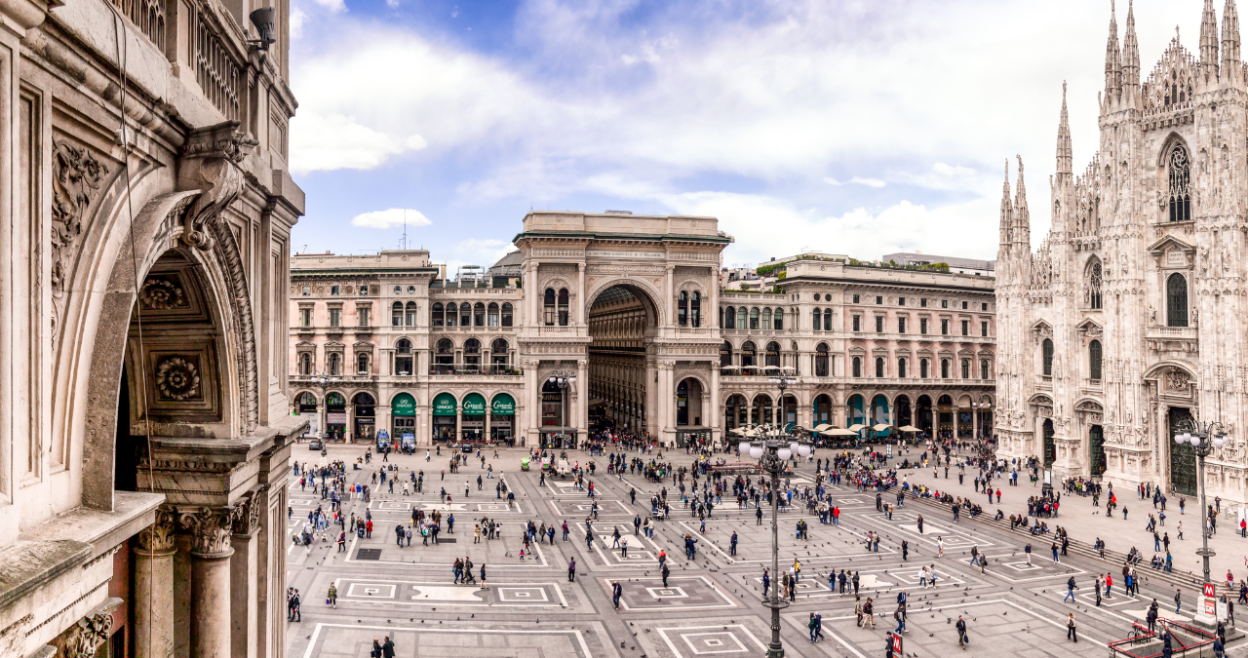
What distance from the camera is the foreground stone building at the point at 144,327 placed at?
14.2ft

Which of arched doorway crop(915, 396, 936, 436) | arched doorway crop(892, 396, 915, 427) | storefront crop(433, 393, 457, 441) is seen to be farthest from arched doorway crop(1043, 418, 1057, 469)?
storefront crop(433, 393, 457, 441)

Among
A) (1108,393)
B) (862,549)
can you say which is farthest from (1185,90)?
(862,549)

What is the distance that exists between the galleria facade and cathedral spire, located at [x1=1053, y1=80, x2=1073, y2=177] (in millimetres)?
19326

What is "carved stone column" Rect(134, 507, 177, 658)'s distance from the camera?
8.12 metres

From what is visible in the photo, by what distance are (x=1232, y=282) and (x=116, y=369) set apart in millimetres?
48821

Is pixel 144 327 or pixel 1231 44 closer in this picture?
pixel 144 327

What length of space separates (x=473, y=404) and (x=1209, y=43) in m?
51.5

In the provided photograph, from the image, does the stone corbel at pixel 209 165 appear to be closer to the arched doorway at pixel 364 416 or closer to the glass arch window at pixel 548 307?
the glass arch window at pixel 548 307

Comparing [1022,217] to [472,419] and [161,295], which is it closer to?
[472,419]

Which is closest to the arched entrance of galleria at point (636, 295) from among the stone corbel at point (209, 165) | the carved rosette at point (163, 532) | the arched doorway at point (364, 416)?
the arched doorway at point (364, 416)

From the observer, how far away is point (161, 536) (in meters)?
8.50

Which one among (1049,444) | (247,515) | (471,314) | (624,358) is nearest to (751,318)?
(624,358)

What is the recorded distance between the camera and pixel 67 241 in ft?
16.2

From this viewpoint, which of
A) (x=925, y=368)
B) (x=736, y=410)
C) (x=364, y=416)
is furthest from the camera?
(x=925, y=368)
